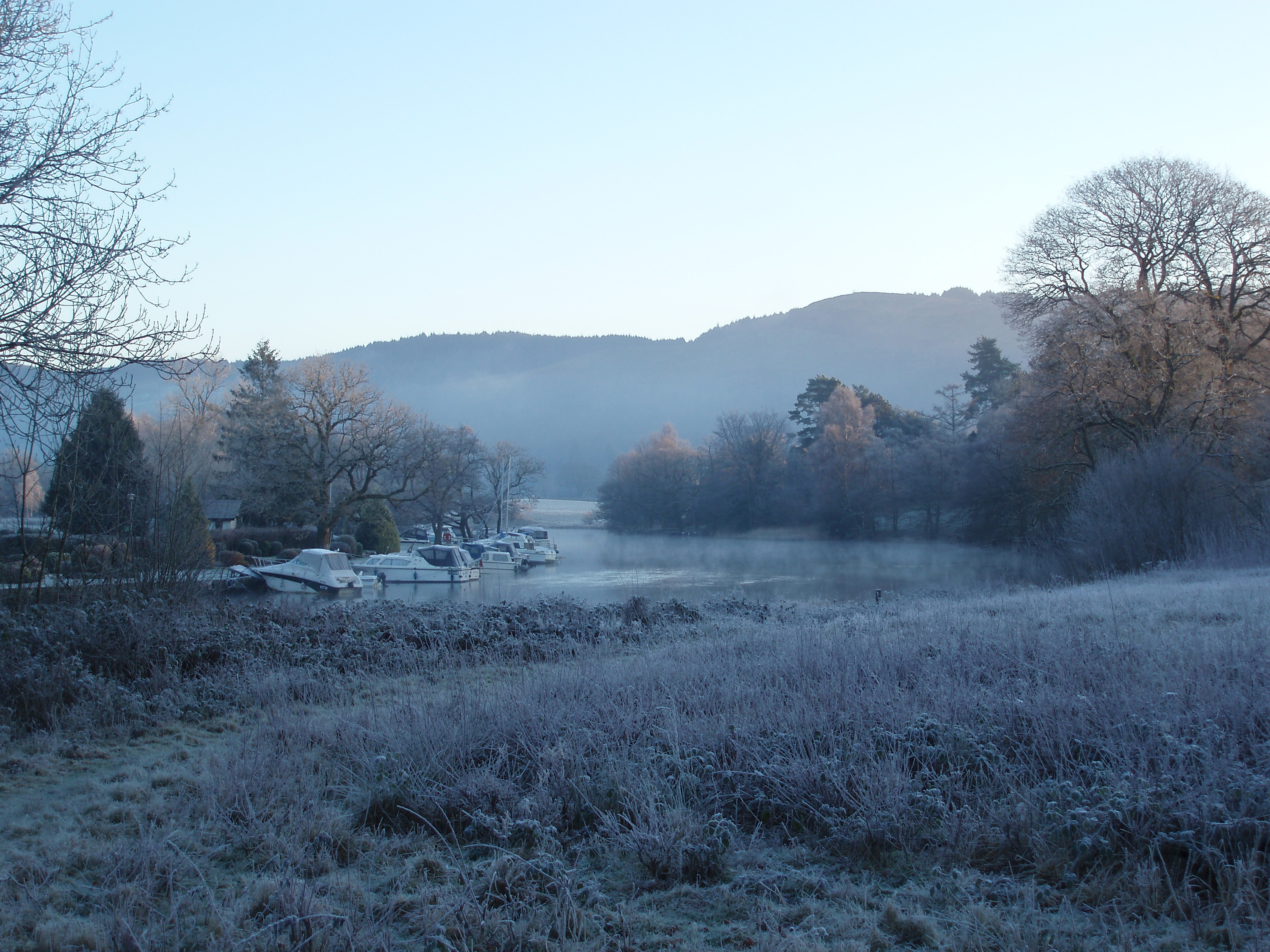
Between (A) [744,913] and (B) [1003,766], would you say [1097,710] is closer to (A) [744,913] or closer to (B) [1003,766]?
(B) [1003,766]

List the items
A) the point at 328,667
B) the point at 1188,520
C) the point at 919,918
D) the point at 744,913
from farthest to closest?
the point at 1188,520
the point at 328,667
the point at 744,913
the point at 919,918

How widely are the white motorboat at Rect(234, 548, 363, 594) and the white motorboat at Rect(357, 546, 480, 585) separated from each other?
4656 millimetres

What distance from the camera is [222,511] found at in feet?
150

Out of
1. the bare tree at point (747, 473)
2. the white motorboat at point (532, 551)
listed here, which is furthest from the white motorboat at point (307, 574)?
the bare tree at point (747, 473)

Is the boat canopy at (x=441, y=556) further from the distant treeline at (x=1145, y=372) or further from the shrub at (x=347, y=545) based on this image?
the distant treeline at (x=1145, y=372)

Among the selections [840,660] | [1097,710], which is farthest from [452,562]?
[1097,710]

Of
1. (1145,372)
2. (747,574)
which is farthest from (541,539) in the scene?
(1145,372)

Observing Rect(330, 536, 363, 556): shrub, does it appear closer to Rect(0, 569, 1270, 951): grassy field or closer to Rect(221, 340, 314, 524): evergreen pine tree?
Rect(221, 340, 314, 524): evergreen pine tree

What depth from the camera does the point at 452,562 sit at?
3953 centimetres

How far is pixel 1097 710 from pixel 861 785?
1.95 m

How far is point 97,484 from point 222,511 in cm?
4049

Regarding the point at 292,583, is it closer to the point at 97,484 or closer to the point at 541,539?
the point at 97,484

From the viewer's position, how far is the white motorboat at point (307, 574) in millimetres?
31656

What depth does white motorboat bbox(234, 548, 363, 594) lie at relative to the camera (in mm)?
31656
